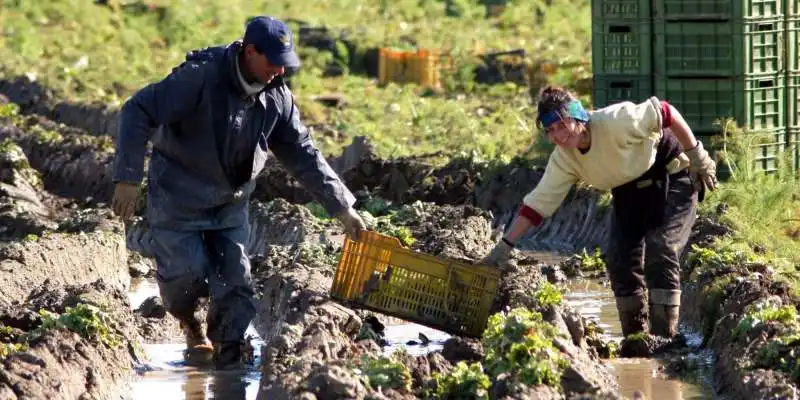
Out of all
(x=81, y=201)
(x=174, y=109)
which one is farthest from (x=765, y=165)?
(x=81, y=201)

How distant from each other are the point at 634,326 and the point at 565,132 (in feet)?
4.80

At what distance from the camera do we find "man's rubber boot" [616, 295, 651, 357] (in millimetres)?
8836

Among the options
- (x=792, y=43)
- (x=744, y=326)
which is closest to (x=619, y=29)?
(x=792, y=43)

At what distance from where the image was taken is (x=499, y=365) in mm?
7141

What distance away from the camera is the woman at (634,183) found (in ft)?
26.9

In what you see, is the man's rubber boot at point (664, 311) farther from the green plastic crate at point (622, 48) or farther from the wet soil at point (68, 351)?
the green plastic crate at point (622, 48)

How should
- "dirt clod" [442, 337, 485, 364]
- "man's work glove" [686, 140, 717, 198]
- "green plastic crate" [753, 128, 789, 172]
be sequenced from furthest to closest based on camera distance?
"green plastic crate" [753, 128, 789, 172] < "man's work glove" [686, 140, 717, 198] < "dirt clod" [442, 337, 485, 364]

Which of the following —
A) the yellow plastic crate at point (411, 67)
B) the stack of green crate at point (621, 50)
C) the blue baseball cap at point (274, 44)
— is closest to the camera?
the blue baseball cap at point (274, 44)

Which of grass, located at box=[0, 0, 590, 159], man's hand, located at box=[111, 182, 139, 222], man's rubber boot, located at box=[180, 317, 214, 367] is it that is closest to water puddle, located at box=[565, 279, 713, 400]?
man's rubber boot, located at box=[180, 317, 214, 367]

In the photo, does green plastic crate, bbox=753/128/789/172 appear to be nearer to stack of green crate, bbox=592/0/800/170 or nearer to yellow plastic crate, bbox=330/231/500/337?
stack of green crate, bbox=592/0/800/170

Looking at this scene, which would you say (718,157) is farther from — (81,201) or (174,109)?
(81,201)

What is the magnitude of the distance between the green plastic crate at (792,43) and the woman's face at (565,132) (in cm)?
635

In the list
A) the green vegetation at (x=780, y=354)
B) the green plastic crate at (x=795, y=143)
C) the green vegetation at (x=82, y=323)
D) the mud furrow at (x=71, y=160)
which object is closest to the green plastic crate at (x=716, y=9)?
the green plastic crate at (x=795, y=143)

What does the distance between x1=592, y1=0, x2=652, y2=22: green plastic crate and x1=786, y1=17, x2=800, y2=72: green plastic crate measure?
1179 mm
